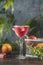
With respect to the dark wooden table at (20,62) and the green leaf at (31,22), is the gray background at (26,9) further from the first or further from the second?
the dark wooden table at (20,62)

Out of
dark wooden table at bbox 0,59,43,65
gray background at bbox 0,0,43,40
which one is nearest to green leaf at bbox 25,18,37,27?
gray background at bbox 0,0,43,40

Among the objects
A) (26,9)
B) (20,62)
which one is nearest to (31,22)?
(26,9)

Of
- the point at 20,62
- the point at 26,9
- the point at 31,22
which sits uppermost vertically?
the point at 26,9

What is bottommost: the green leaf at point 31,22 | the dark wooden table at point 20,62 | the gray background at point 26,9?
the dark wooden table at point 20,62

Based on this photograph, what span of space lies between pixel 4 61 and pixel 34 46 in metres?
0.26

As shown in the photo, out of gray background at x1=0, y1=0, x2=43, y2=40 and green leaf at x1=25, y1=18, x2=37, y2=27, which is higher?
gray background at x1=0, y1=0, x2=43, y2=40

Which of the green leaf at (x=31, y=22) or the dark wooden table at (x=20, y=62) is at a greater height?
the green leaf at (x=31, y=22)

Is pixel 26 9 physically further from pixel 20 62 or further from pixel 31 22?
pixel 20 62

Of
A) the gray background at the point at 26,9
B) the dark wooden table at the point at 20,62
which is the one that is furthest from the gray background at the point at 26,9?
the dark wooden table at the point at 20,62

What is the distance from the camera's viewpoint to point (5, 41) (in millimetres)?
1988

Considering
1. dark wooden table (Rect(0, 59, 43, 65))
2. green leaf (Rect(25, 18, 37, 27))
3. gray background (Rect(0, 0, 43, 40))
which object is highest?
gray background (Rect(0, 0, 43, 40))

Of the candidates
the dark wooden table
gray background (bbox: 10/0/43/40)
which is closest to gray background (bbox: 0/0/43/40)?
gray background (bbox: 10/0/43/40)

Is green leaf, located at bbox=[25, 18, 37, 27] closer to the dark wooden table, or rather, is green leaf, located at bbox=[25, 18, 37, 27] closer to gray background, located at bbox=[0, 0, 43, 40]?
gray background, located at bbox=[0, 0, 43, 40]

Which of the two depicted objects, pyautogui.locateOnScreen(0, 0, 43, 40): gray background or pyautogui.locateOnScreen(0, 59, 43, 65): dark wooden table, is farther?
pyautogui.locateOnScreen(0, 0, 43, 40): gray background
